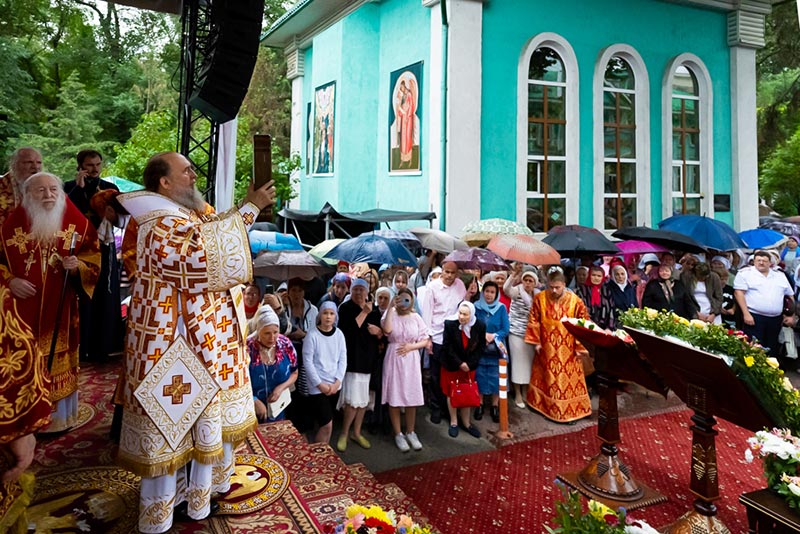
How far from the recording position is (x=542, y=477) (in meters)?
6.05

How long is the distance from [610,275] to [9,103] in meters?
21.3

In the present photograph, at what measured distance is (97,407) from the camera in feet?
15.7

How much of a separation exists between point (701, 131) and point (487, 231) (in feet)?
25.0

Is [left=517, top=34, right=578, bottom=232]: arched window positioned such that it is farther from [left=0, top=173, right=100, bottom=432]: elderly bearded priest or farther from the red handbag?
[left=0, top=173, right=100, bottom=432]: elderly bearded priest

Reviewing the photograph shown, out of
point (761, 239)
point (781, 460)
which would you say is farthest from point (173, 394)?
point (761, 239)

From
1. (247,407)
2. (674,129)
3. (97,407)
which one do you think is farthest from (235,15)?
(674,129)

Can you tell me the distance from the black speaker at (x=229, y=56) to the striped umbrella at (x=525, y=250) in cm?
429

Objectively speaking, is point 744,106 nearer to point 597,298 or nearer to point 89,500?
point 597,298

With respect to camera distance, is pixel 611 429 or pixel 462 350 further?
pixel 462 350

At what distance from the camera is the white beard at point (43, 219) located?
3.86 metres

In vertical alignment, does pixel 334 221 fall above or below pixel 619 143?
below

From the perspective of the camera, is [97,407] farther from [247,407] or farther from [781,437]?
[781,437]

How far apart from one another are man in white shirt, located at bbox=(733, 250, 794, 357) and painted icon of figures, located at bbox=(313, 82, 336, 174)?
10.0 m

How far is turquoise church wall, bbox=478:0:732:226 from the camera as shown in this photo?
11766 millimetres
